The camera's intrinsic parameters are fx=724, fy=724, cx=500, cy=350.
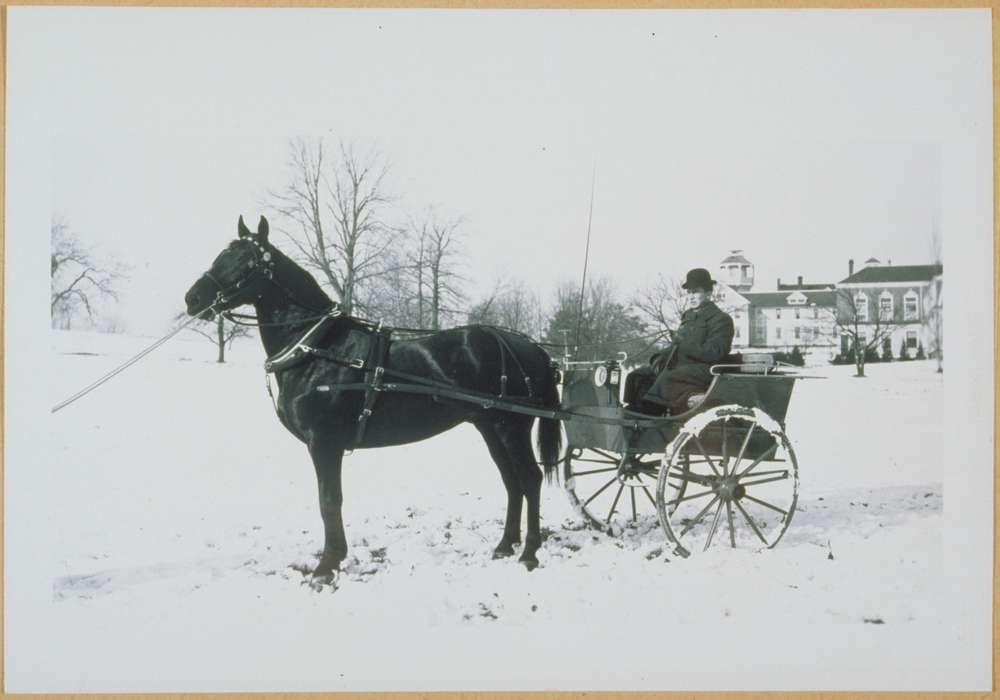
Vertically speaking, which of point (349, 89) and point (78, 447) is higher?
point (349, 89)

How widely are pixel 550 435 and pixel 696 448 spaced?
1020 millimetres

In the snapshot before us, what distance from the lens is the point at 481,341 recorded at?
4.98 metres

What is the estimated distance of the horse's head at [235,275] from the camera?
442cm

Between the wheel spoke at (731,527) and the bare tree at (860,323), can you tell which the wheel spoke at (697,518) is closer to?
the wheel spoke at (731,527)

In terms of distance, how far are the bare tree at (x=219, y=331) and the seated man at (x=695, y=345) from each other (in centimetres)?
281

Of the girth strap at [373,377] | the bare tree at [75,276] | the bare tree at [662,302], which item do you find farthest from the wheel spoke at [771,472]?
the bare tree at [75,276]

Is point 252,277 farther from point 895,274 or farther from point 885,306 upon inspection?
point 895,274

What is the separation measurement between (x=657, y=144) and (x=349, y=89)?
209 cm

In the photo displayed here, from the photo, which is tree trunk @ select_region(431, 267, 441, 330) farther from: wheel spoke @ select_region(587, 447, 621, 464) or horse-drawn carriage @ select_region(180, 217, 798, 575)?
wheel spoke @ select_region(587, 447, 621, 464)

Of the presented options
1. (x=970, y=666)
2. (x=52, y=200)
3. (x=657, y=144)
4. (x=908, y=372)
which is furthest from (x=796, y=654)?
(x=52, y=200)

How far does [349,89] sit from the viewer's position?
480 centimetres

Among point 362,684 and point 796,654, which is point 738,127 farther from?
point 362,684

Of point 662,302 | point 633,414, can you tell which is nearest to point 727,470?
point 633,414

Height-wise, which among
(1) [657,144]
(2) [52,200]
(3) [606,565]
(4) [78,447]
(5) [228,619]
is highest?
(1) [657,144]
